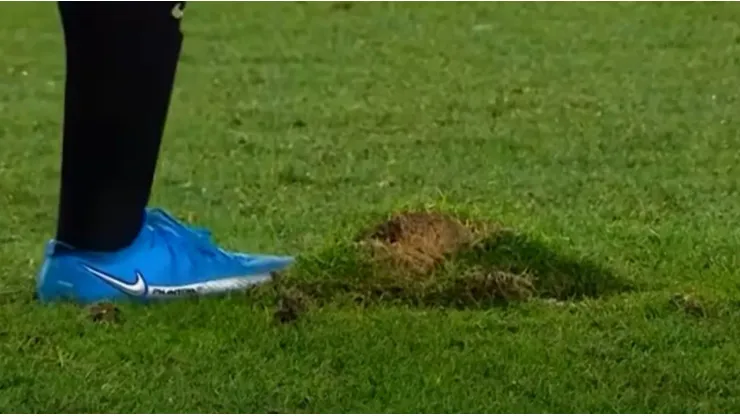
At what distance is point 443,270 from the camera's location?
2.54 metres

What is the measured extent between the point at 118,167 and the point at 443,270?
1.87 ft

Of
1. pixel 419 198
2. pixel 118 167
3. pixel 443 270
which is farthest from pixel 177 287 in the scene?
pixel 419 198

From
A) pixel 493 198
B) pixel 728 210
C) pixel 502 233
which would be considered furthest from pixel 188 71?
pixel 502 233

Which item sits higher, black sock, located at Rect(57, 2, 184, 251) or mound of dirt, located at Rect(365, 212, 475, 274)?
black sock, located at Rect(57, 2, 184, 251)

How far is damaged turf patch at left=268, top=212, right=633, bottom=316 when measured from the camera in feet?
8.12

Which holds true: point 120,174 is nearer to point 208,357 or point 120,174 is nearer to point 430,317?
point 208,357

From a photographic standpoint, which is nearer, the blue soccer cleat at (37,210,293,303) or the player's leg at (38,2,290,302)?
the player's leg at (38,2,290,302)

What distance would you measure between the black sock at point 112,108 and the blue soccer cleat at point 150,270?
1.3 inches

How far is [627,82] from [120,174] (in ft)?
10.7

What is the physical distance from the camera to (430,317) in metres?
2.34

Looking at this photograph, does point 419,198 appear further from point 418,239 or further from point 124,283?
point 124,283

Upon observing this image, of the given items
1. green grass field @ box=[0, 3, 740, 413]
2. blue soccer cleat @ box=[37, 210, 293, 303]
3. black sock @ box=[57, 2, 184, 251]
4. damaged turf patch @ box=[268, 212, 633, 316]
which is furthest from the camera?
damaged turf patch @ box=[268, 212, 633, 316]

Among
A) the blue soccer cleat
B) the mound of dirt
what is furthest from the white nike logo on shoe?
the mound of dirt

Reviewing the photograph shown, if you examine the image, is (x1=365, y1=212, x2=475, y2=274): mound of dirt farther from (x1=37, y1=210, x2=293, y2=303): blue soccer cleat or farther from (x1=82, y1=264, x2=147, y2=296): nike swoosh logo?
(x1=82, y1=264, x2=147, y2=296): nike swoosh logo
